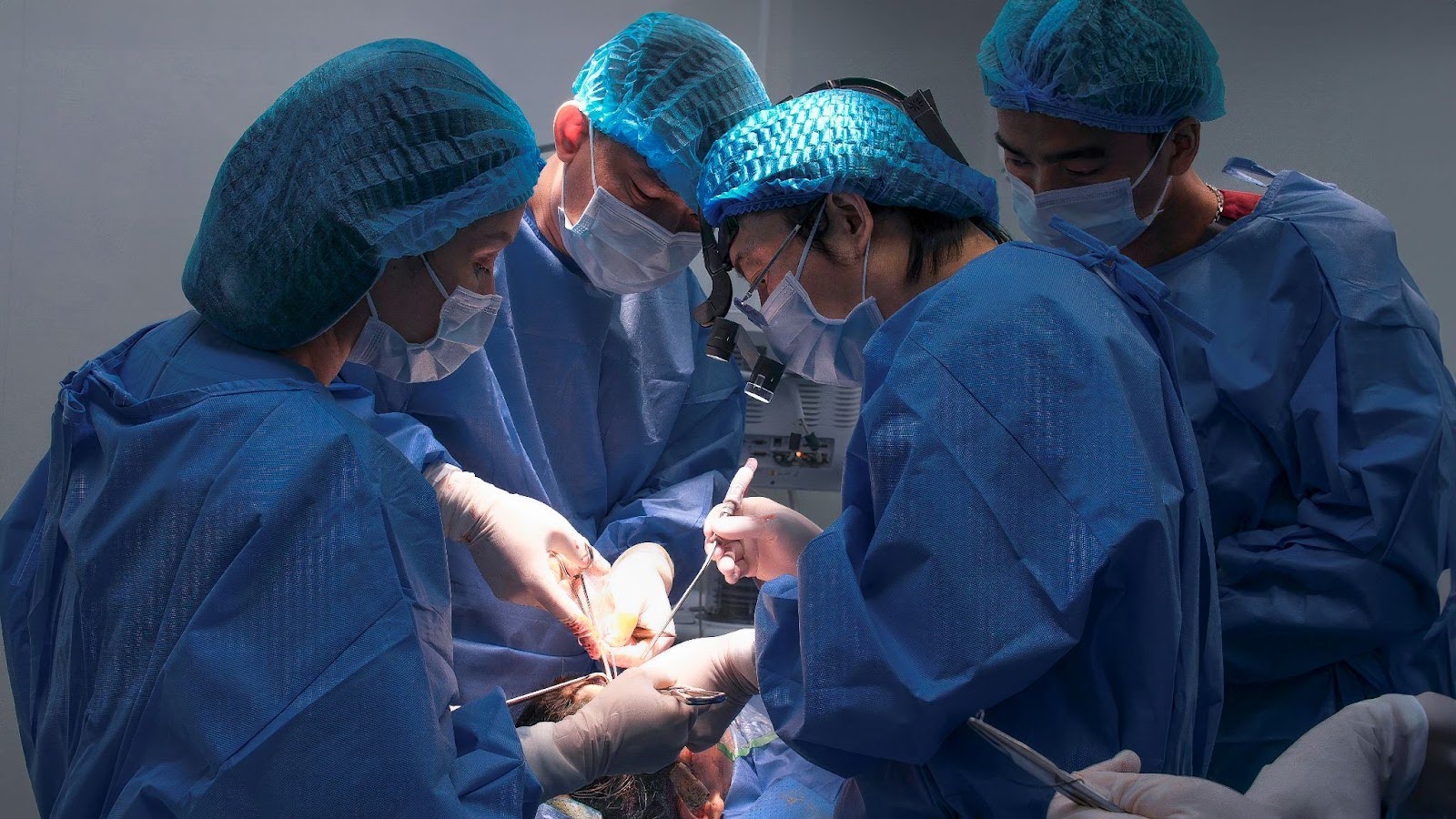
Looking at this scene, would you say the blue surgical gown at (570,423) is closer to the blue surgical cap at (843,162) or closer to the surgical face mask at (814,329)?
the surgical face mask at (814,329)

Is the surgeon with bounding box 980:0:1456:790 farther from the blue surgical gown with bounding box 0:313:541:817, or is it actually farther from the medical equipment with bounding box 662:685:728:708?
the blue surgical gown with bounding box 0:313:541:817

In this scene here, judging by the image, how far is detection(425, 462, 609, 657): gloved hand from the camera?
6.89 ft

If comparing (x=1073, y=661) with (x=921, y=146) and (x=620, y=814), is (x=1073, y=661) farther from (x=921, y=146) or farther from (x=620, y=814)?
(x=620, y=814)

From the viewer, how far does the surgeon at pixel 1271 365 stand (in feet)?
5.94

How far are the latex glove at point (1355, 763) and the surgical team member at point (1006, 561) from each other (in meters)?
0.13

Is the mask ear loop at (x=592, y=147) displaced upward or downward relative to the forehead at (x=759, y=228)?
upward

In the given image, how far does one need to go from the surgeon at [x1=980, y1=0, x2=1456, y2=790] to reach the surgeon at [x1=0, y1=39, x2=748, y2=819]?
1009mm

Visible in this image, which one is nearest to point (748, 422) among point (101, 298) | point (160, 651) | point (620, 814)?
point (620, 814)

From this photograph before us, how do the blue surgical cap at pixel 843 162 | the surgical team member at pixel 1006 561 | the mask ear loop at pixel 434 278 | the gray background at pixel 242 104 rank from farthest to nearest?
the gray background at pixel 242 104
the blue surgical cap at pixel 843 162
the mask ear loop at pixel 434 278
the surgical team member at pixel 1006 561

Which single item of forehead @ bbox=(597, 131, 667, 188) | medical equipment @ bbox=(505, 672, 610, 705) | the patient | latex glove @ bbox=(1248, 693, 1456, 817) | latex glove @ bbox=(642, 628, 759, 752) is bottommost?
the patient

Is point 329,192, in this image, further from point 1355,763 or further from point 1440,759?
point 1440,759

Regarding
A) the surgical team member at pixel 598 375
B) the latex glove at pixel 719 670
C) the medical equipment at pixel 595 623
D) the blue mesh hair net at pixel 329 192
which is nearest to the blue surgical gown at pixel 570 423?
the surgical team member at pixel 598 375

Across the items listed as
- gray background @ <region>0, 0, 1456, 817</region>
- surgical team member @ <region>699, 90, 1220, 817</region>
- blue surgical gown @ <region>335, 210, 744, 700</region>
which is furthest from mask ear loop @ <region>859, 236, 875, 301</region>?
gray background @ <region>0, 0, 1456, 817</region>

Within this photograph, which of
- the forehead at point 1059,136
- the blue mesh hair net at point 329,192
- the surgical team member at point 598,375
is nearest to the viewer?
the blue mesh hair net at point 329,192
